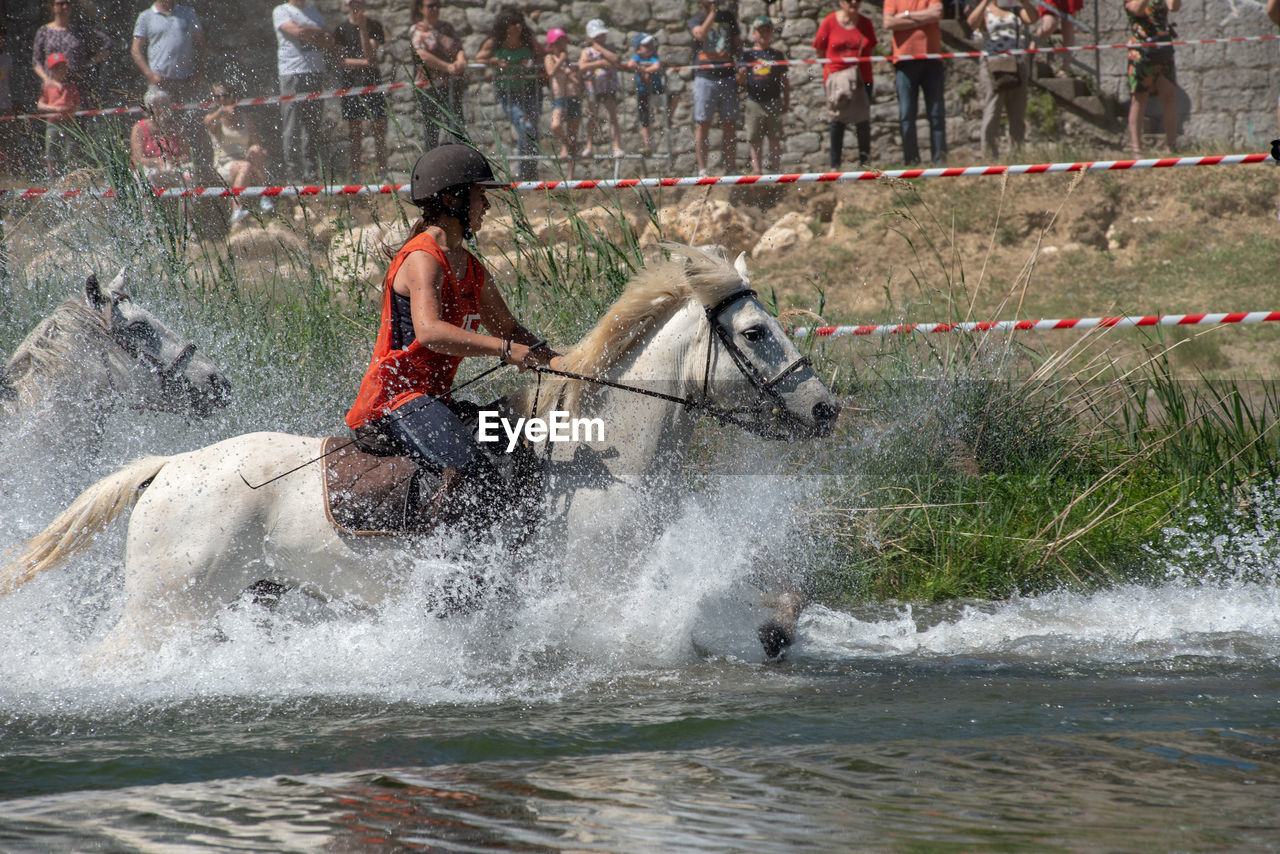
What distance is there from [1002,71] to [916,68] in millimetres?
1383

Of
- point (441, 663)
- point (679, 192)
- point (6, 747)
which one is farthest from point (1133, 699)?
point (679, 192)

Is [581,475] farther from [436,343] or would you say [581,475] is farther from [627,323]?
[436,343]

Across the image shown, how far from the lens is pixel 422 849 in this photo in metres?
3.28

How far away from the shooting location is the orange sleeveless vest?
4.68 m

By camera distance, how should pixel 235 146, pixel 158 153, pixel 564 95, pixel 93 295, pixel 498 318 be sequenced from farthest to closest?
pixel 564 95 < pixel 235 146 < pixel 158 153 < pixel 93 295 < pixel 498 318

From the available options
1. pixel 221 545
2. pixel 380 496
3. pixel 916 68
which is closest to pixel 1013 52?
pixel 916 68

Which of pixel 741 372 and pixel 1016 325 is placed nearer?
pixel 741 372

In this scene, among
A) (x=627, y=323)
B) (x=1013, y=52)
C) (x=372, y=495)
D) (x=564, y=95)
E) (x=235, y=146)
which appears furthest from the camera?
(x=1013, y=52)

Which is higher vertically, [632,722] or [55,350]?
[55,350]

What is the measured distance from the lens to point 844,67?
14.3 metres

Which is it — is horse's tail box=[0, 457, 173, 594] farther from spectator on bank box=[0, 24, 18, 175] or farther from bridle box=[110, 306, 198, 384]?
spectator on bank box=[0, 24, 18, 175]

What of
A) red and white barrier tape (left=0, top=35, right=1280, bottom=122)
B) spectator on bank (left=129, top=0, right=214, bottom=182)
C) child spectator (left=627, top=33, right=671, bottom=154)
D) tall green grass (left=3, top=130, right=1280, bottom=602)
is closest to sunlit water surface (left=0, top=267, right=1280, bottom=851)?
tall green grass (left=3, top=130, right=1280, bottom=602)

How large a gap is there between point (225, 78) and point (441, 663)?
411 inches

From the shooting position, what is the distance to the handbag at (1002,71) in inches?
585
